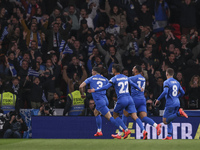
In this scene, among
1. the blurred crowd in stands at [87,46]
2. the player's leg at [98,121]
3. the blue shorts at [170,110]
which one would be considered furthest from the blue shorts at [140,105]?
the blurred crowd in stands at [87,46]

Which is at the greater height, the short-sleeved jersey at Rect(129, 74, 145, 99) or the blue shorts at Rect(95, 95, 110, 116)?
the short-sleeved jersey at Rect(129, 74, 145, 99)

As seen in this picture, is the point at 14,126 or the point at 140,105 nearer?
the point at 140,105

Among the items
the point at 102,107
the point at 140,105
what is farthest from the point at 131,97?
the point at 102,107

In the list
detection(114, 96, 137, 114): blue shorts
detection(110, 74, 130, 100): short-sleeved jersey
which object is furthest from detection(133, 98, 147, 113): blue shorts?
detection(110, 74, 130, 100): short-sleeved jersey

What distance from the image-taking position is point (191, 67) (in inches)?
664

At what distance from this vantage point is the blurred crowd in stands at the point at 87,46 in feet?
52.1

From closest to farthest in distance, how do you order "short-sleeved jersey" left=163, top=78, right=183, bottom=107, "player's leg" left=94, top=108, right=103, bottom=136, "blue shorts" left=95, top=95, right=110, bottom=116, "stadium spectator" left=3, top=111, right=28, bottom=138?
"short-sleeved jersey" left=163, top=78, right=183, bottom=107, "blue shorts" left=95, top=95, right=110, bottom=116, "player's leg" left=94, top=108, right=103, bottom=136, "stadium spectator" left=3, top=111, right=28, bottom=138

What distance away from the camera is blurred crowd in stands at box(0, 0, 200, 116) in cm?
1587

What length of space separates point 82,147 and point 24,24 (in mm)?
9130

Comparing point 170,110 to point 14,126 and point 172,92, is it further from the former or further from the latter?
point 14,126

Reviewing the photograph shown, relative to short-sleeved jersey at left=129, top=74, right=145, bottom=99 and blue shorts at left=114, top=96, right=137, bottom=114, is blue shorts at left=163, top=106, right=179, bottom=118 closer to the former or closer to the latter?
short-sleeved jersey at left=129, top=74, right=145, bottom=99

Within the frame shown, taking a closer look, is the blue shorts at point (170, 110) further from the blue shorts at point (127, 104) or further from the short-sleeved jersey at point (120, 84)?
the short-sleeved jersey at point (120, 84)

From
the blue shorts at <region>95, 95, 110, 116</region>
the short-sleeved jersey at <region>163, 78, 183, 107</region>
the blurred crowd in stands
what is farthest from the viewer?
the blurred crowd in stands

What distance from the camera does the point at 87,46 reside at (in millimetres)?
17922
